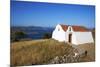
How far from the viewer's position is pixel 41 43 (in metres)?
1.80

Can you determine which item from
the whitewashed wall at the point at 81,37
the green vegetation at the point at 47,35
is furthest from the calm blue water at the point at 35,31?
the whitewashed wall at the point at 81,37

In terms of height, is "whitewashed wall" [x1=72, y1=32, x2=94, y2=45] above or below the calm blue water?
below

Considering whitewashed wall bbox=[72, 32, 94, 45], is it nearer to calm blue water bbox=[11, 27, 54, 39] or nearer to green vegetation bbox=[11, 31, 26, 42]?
calm blue water bbox=[11, 27, 54, 39]

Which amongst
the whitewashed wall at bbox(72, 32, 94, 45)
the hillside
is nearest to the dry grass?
the hillside

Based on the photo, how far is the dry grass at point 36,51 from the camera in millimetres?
1710

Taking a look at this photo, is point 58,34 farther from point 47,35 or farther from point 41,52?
point 41,52

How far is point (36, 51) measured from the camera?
5.82 feet

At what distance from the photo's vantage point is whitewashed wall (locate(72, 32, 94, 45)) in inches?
75.2

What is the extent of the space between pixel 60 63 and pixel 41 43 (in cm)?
29

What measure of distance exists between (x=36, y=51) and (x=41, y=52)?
0.18 feet

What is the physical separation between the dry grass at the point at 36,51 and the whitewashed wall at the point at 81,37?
0.10 m

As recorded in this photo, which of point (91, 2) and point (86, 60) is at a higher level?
point (91, 2)
